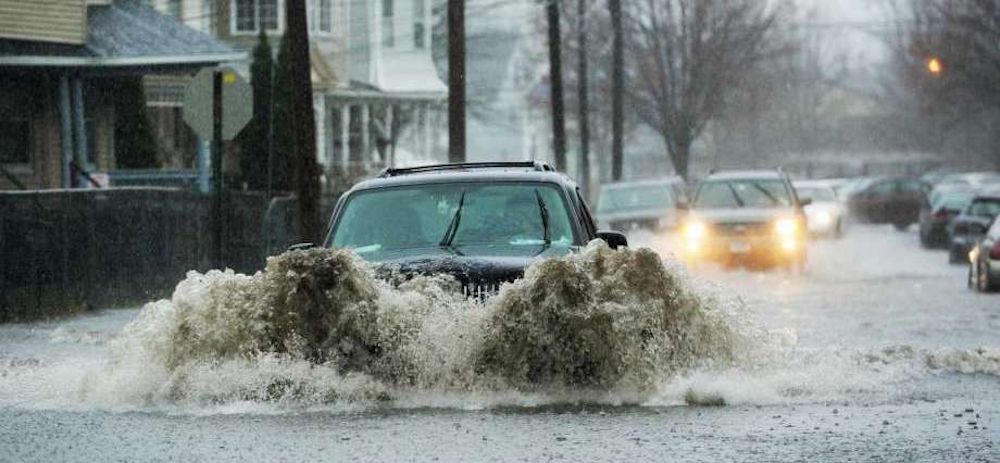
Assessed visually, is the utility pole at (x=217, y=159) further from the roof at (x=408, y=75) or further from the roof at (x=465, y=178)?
the roof at (x=408, y=75)

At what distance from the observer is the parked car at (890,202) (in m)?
59.0

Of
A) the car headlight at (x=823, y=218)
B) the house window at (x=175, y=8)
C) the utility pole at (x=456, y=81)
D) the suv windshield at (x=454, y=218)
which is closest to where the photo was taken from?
the suv windshield at (x=454, y=218)

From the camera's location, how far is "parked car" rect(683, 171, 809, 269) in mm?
32562

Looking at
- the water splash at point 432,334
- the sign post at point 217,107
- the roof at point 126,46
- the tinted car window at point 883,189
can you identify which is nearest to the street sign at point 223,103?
the sign post at point 217,107

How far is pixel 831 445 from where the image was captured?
1010 centimetres

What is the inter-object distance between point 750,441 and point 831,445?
0.43 m

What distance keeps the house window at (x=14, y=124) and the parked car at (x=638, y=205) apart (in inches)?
446

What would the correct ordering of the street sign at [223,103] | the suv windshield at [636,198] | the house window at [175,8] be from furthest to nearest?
the house window at [175,8] < the suv windshield at [636,198] < the street sign at [223,103]

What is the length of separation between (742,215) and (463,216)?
19470 mm

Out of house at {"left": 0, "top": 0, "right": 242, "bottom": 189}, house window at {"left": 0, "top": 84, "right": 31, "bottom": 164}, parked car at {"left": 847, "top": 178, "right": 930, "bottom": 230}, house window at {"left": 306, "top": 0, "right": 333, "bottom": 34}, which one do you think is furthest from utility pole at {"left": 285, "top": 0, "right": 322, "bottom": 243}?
parked car at {"left": 847, "top": 178, "right": 930, "bottom": 230}

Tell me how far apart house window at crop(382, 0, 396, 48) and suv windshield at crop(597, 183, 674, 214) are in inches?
814

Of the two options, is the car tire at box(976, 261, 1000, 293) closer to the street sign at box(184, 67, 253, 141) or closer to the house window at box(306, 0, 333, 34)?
the street sign at box(184, 67, 253, 141)

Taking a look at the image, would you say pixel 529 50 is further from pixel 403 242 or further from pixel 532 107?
pixel 403 242

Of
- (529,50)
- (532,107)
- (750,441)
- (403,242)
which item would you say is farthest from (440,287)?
(529,50)
